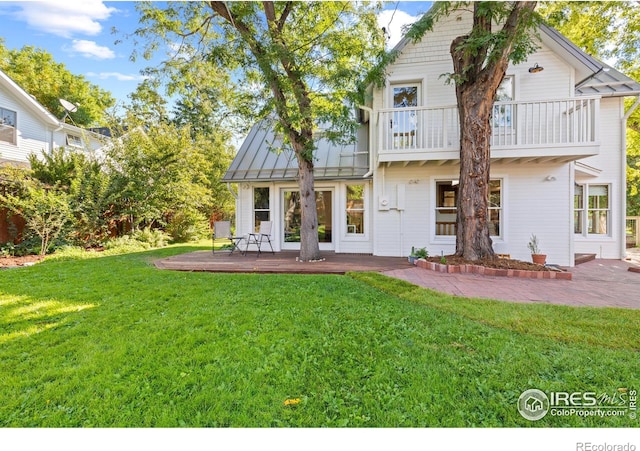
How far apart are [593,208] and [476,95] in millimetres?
6494

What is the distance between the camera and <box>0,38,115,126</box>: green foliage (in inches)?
778

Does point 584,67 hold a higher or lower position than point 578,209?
higher

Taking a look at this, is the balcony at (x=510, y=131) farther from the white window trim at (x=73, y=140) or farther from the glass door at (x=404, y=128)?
the white window trim at (x=73, y=140)

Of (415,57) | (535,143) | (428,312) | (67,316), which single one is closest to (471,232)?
(535,143)

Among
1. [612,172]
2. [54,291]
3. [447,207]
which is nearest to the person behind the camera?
[54,291]

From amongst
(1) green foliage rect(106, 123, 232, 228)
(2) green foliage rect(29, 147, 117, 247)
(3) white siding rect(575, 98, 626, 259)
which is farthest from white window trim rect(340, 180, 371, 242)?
(2) green foliage rect(29, 147, 117, 247)

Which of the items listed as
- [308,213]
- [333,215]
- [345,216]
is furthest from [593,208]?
[308,213]

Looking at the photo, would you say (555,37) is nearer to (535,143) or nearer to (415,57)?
(535,143)

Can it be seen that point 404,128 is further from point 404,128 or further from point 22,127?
point 22,127

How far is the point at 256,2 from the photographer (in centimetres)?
738

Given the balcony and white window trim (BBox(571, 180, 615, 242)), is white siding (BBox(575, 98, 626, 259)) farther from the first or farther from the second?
the balcony

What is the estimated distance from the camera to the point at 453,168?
8.27m
